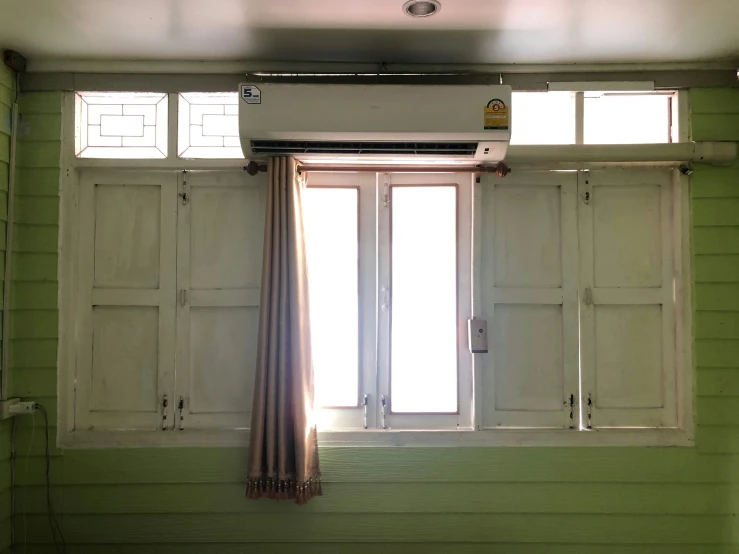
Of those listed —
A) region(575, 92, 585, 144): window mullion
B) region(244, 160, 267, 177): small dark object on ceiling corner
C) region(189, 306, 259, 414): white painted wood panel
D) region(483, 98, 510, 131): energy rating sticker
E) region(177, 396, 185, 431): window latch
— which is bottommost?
region(177, 396, 185, 431): window latch

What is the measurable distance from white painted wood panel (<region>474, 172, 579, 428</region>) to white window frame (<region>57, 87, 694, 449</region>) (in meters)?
0.07

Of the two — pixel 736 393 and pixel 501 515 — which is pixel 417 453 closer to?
pixel 501 515

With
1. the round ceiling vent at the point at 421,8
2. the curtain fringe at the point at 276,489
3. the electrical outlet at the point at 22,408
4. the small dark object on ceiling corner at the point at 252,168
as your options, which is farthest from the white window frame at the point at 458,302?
the electrical outlet at the point at 22,408

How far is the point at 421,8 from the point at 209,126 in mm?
1126

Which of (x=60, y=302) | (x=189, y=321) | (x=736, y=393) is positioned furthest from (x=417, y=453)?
(x=60, y=302)

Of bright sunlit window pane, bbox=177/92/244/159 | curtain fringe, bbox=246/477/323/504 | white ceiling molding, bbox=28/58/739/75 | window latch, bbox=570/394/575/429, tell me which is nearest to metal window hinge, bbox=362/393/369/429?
curtain fringe, bbox=246/477/323/504

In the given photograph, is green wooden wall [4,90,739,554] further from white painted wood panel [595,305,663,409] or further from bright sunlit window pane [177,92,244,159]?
bright sunlit window pane [177,92,244,159]

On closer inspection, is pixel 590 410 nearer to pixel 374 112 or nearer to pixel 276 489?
pixel 276 489

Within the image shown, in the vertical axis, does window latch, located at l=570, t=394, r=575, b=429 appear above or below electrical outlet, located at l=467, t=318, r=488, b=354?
below

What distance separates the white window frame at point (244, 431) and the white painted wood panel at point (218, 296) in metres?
0.09

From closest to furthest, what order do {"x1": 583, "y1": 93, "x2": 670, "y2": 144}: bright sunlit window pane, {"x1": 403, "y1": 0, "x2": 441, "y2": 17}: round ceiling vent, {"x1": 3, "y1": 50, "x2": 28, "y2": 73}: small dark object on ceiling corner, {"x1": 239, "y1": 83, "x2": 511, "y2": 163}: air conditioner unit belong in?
{"x1": 403, "y1": 0, "x2": 441, "y2": 17}: round ceiling vent, {"x1": 239, "y1": 83, "x2": 511, "y2": 163}: air conditioner unit, {"x1": 3, "y1": 50, "x2": 28, "y2": 73}: small dark object on ceiling corner, {"x1": 583, "y1": 93, "x2": 670, "y2": 144}: bright sunlit window pane

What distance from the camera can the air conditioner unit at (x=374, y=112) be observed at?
2.08 metres

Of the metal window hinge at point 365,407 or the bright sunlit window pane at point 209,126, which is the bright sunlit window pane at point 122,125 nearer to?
the bright sunlit window pane at point 209,126

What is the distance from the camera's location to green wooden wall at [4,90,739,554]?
227 centimetres
